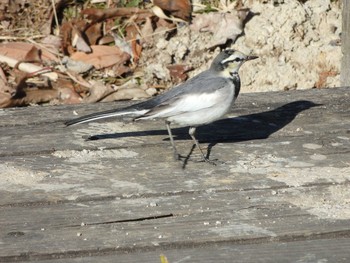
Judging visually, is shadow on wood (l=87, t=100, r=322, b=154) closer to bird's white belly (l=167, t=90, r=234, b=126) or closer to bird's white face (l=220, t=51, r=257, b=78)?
bird's white belly (l=167, t=90, r=234, b=126)

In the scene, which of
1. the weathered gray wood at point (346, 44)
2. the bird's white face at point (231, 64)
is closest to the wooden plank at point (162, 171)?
the bird's white face at point (231, 64)

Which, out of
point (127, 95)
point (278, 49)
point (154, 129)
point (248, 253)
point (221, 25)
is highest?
point (248, 253)

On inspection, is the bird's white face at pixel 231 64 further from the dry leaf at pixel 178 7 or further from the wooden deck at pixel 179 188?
the dry leaf at pixel 178 7

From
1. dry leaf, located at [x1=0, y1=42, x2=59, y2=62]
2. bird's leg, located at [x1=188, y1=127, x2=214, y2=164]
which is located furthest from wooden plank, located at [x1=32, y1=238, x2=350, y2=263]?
dry leaf, located at [x1=0, y1=42, x2=59, y2=62]

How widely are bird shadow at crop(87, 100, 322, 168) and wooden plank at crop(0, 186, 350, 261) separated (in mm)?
872

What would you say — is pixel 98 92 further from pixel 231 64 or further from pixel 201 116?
pixel 201 116

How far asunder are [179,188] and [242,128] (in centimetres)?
122

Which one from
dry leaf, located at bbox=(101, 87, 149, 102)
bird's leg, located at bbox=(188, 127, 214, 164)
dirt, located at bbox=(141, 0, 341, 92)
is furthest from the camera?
dirt, located at bbox=(141, 0, 341, 92)

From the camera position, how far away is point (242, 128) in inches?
221

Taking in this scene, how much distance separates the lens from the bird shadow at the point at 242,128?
5426mm

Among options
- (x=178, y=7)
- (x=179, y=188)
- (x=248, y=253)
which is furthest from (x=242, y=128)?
(x=178, y=7)

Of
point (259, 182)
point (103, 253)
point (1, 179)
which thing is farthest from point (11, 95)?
point (103, 253)

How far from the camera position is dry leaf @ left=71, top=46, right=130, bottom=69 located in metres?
8.15

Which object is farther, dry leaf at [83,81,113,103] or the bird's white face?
dry leaf at [83,81,113,103]
